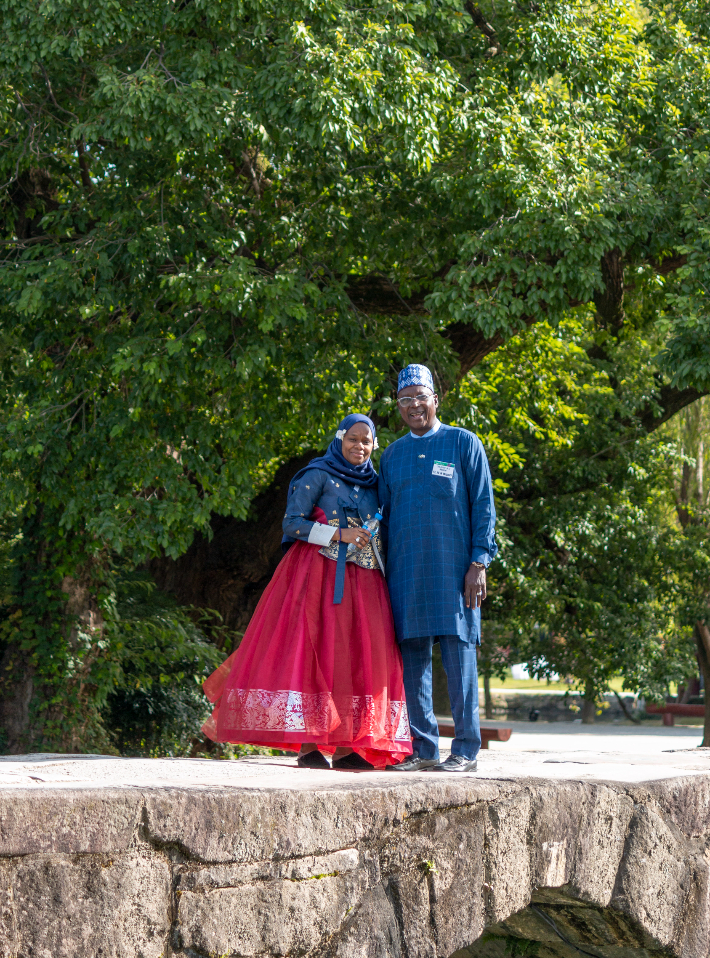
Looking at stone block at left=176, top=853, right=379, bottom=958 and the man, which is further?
the man

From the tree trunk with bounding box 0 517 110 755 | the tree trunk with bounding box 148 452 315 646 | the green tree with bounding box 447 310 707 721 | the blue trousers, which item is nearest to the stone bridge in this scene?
the blue trousers

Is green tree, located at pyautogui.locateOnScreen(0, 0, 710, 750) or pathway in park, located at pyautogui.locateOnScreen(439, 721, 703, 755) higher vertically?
green tree, located at pyautogui.locateOnScreen(0, 0, 710, 750)

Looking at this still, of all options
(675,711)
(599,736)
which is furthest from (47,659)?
(675,711)

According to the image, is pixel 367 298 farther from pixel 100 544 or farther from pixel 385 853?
pixel 385 853

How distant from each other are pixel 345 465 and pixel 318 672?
0.88 metres

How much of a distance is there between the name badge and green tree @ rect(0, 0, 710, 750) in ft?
8.87

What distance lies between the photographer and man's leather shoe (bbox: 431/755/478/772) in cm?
383

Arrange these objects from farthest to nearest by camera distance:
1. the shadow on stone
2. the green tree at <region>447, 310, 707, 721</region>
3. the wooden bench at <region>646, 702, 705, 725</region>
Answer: the wooden bench at <region>646, 702, 705, 725</region>, the green tree at <region>447, 310, 707, 721</region>, the shadow on stone

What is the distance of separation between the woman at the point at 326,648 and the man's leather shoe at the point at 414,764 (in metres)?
0.04

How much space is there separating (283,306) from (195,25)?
77.2 inches

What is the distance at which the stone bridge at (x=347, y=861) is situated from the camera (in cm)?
226

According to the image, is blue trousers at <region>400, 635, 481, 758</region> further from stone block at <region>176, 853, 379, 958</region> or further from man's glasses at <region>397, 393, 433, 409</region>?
stone block at <region>176, 853, 379, 958</region>

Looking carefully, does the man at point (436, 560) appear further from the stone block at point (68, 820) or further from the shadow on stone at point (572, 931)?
Answer: the stone block at point (68, 820)

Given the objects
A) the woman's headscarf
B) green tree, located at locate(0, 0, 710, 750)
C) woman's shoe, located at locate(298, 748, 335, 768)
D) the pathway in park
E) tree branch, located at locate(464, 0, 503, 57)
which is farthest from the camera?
the pathway in park
